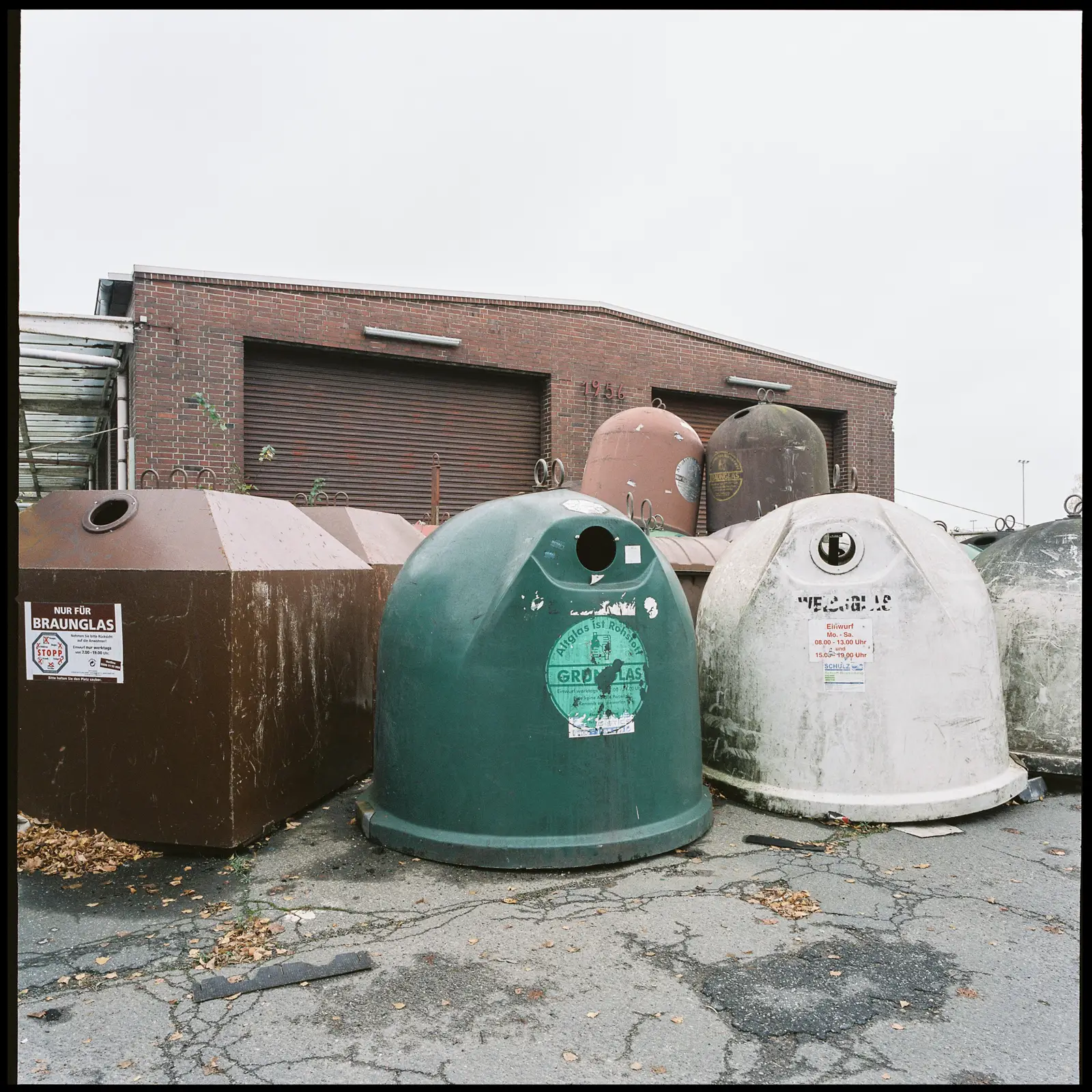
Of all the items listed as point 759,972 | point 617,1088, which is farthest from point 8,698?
point 759,972

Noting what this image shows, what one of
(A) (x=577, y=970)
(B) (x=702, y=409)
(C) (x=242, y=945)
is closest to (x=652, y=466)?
(B) (x=702, y=409)

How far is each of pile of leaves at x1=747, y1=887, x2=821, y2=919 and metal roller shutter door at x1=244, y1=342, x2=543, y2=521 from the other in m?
10.2

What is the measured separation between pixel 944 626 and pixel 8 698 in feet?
14.6

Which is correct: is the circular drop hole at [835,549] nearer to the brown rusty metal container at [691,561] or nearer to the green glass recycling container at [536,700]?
the green glass recycling container at [536,700]

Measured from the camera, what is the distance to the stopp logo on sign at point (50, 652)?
401 centimetres

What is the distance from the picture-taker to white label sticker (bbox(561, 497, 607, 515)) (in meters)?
4.13

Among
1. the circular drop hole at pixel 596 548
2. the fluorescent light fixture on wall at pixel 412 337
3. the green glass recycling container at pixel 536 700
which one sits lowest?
the green glass recycling container at pixel 536 700

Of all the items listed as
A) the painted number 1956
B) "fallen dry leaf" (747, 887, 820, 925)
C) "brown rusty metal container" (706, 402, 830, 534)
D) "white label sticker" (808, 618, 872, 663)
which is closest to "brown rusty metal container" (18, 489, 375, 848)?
"fallen dry leaf" (747, 887, 820, 925)

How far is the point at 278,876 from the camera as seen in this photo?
377cm

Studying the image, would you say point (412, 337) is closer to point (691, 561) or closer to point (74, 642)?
point (691, 561)

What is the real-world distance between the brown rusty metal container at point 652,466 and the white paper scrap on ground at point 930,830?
557 cm

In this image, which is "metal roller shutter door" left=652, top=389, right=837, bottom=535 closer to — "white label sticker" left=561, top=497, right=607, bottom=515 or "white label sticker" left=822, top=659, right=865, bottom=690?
"white label sticker" left=822, top=659, right=865, bottom=690

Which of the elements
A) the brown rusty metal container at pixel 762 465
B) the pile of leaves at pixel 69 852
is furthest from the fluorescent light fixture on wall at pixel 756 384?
the pile of leaves at pixel 69 852

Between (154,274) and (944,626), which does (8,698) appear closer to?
(944,626)
